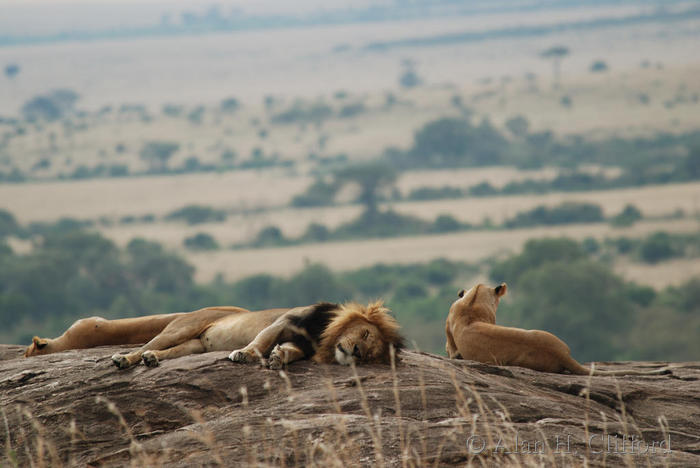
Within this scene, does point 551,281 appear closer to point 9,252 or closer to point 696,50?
point 9,252

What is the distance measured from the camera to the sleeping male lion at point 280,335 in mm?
6789

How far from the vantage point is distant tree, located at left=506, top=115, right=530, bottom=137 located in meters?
87.5

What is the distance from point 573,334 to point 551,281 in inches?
116

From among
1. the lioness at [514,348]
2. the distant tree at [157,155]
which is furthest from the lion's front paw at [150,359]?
the distant tree at [157,155]

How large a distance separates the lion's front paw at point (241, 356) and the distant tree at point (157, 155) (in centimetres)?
7424

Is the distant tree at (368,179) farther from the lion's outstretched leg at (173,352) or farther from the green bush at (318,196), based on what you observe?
the lion's outstretched leg at (173,352)

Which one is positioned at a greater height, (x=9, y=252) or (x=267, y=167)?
(x=267, y=167)

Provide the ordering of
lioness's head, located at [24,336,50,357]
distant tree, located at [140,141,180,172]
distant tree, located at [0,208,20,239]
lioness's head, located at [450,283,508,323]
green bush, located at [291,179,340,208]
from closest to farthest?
lioness's head, located at [24,336,50,357] < lioness's head, located at [450,283,508,323] < distant tree, located at [0,208,20,239] < green bush, located at [291,179,340,208] < distant tree, located at [140,141,180,172]

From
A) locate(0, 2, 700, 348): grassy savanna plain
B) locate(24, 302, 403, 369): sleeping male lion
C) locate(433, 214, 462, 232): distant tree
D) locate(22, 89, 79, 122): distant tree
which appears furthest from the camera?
locate(22, 89, 79, 122): distant tree

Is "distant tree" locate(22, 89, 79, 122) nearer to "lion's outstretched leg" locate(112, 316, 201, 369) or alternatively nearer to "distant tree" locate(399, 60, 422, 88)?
"distant tree" locate(399, 60, 422, 88)

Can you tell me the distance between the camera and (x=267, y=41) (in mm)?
175750

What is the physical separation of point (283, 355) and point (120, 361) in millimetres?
1138

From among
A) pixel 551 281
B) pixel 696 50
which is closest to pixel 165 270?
pixel 551 281

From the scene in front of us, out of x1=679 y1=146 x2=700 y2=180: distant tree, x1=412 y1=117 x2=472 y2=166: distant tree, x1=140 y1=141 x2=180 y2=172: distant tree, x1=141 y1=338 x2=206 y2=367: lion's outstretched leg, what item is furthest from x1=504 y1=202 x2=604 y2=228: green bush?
x1=141 y1=338 x2=206 y2=367: lion's outstretched leg
